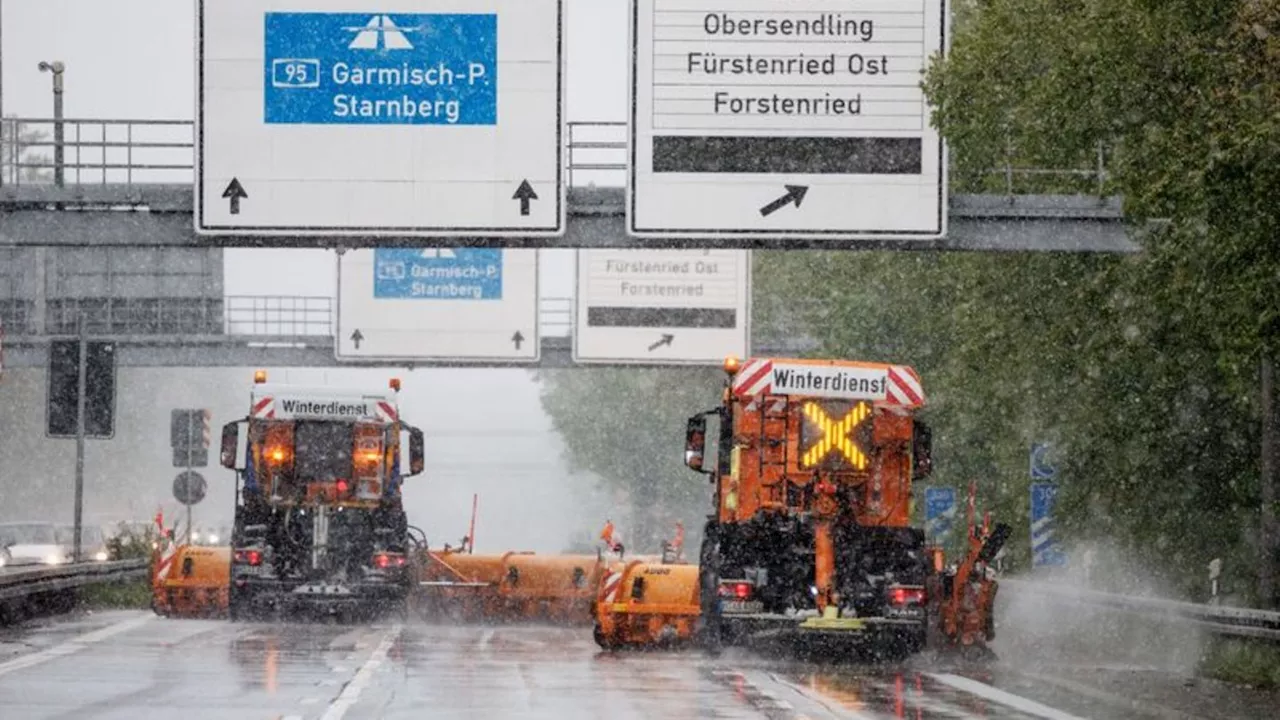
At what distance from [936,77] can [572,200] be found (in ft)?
12.8

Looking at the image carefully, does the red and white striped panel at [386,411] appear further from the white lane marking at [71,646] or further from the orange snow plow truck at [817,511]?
the orange snow plow truck at [817,511]

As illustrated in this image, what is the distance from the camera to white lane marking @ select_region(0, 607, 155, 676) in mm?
22859

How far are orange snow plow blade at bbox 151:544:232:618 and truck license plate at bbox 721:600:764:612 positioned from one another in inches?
424

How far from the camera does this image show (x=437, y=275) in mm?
45344

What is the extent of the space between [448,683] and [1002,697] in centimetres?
429

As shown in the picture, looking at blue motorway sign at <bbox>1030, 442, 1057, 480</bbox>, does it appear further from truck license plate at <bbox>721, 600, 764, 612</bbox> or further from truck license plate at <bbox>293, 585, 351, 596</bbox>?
truck license plate at <bbox>721, 600, 764, 612</bbox>

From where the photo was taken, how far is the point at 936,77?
79.8ft

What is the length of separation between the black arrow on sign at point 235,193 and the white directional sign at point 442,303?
19296 mm

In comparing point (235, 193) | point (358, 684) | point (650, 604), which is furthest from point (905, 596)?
point (235, 193)

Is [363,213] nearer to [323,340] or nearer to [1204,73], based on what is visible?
[1204,73]

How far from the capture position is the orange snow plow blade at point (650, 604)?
28.2 metres

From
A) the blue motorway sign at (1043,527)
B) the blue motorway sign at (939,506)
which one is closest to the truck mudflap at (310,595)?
the blue motorway sign at (1043,527)

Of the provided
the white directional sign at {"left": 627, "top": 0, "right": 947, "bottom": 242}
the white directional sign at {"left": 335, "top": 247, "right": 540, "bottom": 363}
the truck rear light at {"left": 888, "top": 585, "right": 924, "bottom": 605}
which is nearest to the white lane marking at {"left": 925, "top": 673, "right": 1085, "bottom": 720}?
the truck rear light at {"left": 888, "top": 585, "right": 924, "bottom": 605}

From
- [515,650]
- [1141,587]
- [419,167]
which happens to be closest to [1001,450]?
[1141,587]
